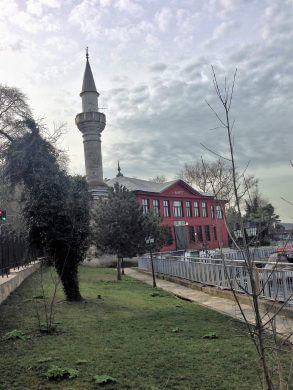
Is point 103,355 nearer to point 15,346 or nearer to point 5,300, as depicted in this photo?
point 15,346

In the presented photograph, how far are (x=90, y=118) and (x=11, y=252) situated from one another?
27999 millimetres

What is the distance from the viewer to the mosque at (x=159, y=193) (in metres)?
42.6

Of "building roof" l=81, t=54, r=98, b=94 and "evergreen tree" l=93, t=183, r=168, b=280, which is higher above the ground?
"building roof" l=81, t=54, r=98, b=94

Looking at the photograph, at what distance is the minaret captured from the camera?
42.5 meters

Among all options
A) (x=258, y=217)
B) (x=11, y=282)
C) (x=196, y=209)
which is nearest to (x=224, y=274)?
(x=11, y=282)

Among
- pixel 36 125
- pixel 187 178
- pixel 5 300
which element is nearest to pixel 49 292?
pixel 5 300

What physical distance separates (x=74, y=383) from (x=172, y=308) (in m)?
7.18

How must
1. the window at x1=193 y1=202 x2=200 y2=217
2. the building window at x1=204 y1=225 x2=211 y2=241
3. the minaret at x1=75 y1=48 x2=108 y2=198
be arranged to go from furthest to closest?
the building window at x1=204 y1=225 x2=211 y2=241 < the window at x1=193 y1=202 x2=200 y2=217 < the minaret at x1=75 y1=48 x2=108 y2=198

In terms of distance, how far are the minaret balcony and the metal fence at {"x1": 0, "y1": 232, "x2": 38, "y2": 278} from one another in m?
25.7

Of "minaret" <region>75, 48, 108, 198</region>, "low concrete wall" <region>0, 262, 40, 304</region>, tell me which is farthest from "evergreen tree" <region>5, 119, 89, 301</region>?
"minaret" <region>75, 48, 108, 198</region>

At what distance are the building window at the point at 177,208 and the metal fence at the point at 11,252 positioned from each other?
1319 inches

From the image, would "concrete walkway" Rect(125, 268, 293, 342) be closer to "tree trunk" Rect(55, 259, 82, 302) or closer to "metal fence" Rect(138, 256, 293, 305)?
"metal fence" Rect(138, 256, 293, 305)

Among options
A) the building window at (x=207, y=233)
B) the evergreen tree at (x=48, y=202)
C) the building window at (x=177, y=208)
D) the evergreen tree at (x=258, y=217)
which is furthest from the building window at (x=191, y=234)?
the evergreen tree at (x=258, y=217)

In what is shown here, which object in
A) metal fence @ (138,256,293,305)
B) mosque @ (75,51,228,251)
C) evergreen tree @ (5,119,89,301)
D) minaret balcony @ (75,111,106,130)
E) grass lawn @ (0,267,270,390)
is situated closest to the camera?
grass lawn @ (0,267,270,390)
